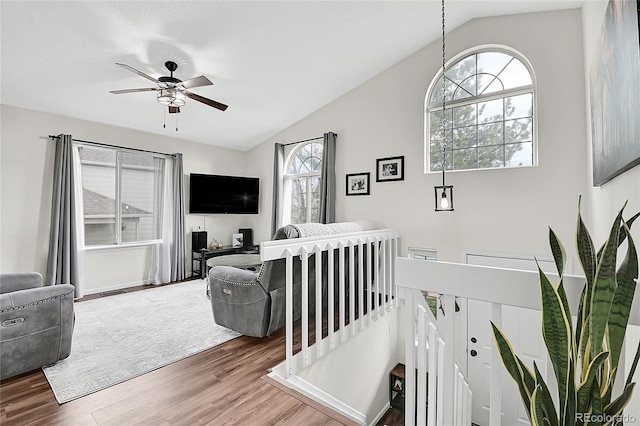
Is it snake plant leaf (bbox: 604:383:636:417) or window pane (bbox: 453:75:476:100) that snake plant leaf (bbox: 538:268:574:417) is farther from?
window pane (bbox: 453:75:476:100)

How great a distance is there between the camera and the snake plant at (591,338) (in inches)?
26.0

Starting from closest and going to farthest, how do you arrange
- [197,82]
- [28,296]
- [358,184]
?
[28,296] < [197,82] < [358,184]

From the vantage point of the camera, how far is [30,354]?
230 cm

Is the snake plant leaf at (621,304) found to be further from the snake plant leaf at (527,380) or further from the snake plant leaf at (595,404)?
the snake plant leaf at (527,380)

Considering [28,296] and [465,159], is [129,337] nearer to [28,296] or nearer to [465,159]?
[28,296]

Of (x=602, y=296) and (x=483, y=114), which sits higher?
(x=483, y=114)

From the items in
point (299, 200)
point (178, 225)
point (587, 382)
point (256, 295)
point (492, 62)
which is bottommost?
point (256, 295)

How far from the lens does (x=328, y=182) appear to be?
467 centimetres

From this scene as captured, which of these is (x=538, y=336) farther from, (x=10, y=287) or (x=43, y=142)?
(x=43, y=142)

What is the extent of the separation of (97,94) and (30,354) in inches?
123

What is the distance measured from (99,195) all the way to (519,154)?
5.88 m

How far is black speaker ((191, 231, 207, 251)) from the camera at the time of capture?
564 cm

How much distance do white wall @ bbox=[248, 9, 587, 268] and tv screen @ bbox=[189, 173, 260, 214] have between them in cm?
225

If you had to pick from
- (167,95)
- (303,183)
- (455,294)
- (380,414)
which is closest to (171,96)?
(167,95)
